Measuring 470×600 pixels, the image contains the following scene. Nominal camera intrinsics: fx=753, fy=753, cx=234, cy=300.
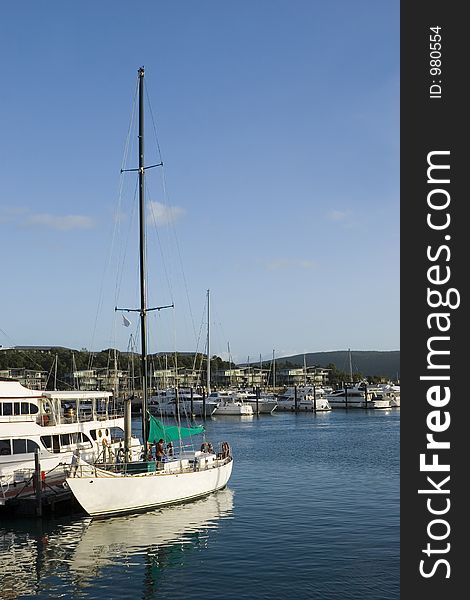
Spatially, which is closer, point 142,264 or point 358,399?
point 142,264

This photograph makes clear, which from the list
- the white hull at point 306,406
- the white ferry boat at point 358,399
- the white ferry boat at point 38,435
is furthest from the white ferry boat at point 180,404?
the white ferry boat at point 38,435

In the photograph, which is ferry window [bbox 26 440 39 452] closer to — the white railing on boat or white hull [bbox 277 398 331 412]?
the white railing on boat

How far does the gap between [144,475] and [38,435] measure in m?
7.20

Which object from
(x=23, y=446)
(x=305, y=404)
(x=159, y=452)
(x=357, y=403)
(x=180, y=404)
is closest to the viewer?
(x=159, y=452)

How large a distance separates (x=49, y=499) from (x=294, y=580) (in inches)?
551

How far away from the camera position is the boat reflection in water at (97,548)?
2447 centimetres

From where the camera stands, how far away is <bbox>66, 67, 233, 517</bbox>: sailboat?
105ft

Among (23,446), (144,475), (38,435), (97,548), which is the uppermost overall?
(38,435)

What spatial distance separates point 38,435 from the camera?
3775 cm

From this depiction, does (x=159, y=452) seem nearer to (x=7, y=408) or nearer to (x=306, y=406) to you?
(x=7, y=408)

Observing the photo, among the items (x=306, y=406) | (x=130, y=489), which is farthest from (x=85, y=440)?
(x=306, y=406)

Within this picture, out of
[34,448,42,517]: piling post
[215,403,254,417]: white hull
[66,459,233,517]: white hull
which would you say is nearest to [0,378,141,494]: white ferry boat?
[34,448,42,517]: piling post

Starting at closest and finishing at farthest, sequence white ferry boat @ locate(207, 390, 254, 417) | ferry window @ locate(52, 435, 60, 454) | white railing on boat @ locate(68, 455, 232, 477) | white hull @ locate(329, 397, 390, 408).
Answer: white railing on boat @ locate(68, 455, 232, 477) → ferry window @ locate(52, 435, 60, 454) → white ferry boat @ locate(207, 390, 254, 417) → white hull @ locate(329, 397, 390, 408)

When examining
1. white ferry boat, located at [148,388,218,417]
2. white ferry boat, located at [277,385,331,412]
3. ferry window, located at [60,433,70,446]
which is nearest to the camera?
ferry window, located at [60,433,70,446]
